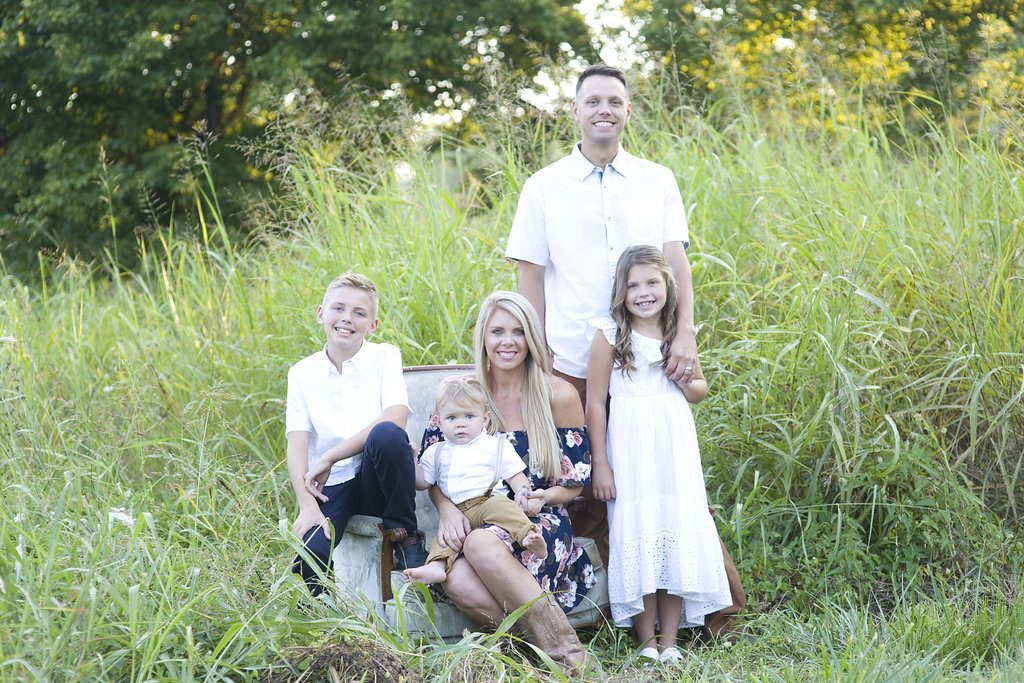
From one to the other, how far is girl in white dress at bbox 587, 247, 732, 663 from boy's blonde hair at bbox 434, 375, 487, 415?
0.38m

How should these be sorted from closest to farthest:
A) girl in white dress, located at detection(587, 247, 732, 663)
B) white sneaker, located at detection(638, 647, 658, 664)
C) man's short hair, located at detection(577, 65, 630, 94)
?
white sneaker, located at detection(638, 647, 658, 664)
girl in white dress, located at detection(587, 247, 732, 663)
man's short hair, located at detection(577, 65, 630, 94)

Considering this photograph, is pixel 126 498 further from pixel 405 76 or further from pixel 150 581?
pixel 405 76

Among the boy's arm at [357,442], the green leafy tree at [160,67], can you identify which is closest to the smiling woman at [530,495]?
the boy's arm at [357,442]

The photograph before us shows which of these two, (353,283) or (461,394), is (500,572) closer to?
(461,394)

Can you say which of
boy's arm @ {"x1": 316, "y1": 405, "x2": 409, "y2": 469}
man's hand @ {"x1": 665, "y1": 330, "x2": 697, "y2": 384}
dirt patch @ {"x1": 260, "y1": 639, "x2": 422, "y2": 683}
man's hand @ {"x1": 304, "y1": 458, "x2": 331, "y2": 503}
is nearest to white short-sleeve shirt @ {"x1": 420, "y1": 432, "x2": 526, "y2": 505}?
boy's arm @ {"x1": 316, "y1": 405, "x2": 409, "y2": 469}

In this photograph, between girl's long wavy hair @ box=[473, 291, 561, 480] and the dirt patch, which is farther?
girl's long wavy hair @ box=[473, 291, 561, 480]

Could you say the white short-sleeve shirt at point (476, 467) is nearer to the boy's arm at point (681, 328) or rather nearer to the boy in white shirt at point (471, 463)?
the boy in white shirt at point (471, 463)

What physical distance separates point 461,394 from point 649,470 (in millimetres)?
677

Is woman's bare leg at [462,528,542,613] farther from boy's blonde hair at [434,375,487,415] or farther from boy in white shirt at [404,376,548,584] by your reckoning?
boy's blonde hair at [434,375,487,415]

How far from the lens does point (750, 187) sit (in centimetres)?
500

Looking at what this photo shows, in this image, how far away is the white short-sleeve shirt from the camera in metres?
3.26

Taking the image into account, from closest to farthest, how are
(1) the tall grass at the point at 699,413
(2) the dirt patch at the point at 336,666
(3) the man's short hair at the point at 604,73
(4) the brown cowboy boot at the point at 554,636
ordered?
(2) the dirt patch at the point at 336,666 < (1) the tall grass at the point at 699,413 < (4) the brown cowboy boot at the point at 554,636 < (3) the man's short hair at the point at 604,73

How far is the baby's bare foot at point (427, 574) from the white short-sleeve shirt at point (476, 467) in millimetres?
272

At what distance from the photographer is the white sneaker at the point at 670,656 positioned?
10.4 feet
